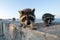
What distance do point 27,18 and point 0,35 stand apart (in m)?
5.60

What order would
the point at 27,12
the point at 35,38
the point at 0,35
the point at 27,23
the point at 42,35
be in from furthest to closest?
the point at 0,35, the point at 27,12, the point at 27,23, the point at 35,38, the point at 42,35

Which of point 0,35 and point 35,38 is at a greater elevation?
point 35,38

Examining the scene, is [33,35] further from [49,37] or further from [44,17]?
[44,17]

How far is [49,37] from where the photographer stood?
1980 mm

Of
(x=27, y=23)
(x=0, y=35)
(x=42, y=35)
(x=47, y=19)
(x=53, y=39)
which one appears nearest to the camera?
(x=53, y=39)

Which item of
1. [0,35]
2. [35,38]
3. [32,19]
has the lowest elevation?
[0,35]

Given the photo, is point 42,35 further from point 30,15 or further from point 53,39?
point 30,15

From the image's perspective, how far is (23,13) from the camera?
4105 mm

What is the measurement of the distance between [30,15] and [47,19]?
0.60 m

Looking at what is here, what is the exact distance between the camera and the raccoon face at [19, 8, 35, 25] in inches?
151

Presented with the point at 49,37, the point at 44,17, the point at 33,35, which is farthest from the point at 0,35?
the point at 49,37

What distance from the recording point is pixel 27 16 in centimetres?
396

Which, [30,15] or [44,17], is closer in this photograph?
[30,15]

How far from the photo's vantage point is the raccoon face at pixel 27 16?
3846mm
